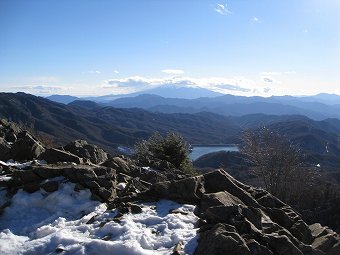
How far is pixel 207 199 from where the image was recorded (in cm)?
1673

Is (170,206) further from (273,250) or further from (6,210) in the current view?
(6,210)

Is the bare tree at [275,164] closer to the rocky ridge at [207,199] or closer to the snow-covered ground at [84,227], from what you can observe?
the rocky ridge at [207,199]

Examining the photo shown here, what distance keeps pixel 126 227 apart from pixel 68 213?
141 inches

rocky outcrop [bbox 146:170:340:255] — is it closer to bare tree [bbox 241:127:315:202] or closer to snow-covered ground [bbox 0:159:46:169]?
snow-covered ground [bbox 0:159:46:169]

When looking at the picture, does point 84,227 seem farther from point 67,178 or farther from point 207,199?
point 207,199

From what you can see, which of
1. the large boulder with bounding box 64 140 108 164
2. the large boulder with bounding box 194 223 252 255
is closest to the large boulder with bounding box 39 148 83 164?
the large boulder with bounding box 64 140 108 164

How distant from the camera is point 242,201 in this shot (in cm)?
1847

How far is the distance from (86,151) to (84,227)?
10728 mm

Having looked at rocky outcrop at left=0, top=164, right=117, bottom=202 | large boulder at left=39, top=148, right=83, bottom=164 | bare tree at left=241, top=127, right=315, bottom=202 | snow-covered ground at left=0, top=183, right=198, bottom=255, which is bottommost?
bare tree at left=241, top=127, right=315, bottom=202

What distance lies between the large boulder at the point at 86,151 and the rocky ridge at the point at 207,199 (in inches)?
30.5

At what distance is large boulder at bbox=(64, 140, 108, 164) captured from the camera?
25322 millimetres

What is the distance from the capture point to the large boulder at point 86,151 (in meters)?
25.3

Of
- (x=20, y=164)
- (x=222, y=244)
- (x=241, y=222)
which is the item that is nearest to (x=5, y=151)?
(x=20, y=164)

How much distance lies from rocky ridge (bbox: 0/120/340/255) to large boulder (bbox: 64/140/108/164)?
775 mm
